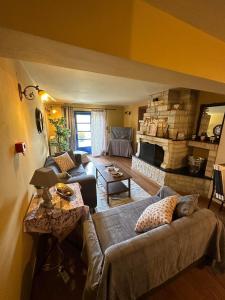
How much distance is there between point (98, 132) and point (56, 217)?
469 centimetres

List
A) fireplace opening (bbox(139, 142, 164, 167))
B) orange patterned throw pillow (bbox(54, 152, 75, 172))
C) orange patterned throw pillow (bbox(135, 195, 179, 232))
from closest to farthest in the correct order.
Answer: orange patterned throw pillow (bbox(135, 195, 179, 232)) → orange patterned throw pillow (bbox(54, 152, 75, 172)) → fireplace opening (bbox(139, 142, 164, 167))

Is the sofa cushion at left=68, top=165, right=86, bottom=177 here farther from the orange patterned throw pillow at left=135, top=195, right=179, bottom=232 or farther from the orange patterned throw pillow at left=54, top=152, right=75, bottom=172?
the orange patterned throw pillow at left=135, top=195, right=179, bottom=232

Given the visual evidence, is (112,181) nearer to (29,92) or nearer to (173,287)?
(173,287)

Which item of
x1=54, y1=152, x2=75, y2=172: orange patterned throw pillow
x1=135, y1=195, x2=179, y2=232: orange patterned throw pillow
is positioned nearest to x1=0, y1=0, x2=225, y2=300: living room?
x1=135, y1=195, x2=179, y2=232: orange patterned throw pillow

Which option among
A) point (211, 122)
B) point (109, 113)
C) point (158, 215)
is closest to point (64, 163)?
point (158, 215)

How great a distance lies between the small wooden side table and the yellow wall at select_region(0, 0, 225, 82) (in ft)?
4.74

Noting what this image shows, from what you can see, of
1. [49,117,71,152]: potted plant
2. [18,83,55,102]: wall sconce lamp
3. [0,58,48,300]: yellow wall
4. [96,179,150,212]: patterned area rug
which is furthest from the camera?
[49,117,71,152]: potted plant

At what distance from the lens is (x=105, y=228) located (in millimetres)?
1508

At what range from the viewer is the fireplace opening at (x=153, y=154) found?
3.61 m

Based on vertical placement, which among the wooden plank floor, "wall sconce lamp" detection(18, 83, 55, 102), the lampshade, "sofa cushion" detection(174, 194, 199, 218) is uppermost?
"wall sconce lamp" detection(18, 83, 55, 102)

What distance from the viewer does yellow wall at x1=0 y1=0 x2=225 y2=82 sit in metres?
0.55

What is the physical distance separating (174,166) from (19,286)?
3.19 m

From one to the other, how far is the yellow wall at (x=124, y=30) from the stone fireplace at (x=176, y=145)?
2.22 meters

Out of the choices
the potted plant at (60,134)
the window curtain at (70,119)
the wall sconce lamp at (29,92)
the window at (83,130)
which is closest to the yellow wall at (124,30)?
the wall sconce lamp at (29,92)
